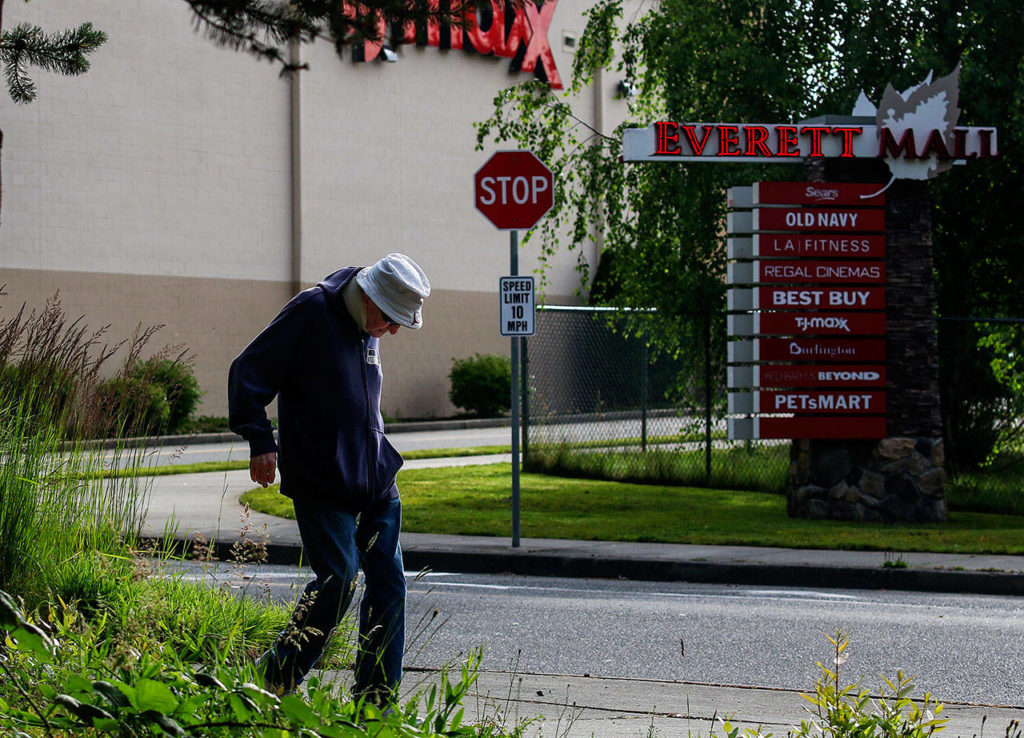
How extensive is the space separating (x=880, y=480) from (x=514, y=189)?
15.2 feet

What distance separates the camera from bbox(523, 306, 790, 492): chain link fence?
55.0 feet

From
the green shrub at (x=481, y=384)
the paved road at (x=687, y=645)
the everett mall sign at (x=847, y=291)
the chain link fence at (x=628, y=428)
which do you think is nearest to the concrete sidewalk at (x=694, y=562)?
the paved road at (x=687, y=645)

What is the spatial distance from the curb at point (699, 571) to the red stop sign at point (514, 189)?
2671 mm

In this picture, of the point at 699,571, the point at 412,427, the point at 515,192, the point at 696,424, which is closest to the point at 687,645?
the point at 699,571

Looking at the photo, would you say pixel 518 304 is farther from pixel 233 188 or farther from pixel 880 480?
pixel 233 188

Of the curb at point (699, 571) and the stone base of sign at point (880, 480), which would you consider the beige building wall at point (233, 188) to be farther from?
the stone base of sign at point (880, 480)

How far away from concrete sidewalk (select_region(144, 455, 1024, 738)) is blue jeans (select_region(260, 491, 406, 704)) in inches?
12.2

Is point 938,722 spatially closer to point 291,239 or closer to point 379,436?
point 379,436

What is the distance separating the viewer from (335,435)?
5.01m

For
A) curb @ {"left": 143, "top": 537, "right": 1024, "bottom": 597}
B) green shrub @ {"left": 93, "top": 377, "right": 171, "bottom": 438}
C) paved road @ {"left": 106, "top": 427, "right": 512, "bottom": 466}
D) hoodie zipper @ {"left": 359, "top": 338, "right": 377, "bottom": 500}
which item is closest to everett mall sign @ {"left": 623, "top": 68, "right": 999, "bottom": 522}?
curb @ {"left": 143, "top": 537, "right": 1024, "bottom": 597}

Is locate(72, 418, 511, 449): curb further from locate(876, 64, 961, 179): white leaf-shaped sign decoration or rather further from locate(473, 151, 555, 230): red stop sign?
locate(876, 64, 961, 179): white leaf-shaped sign decoration

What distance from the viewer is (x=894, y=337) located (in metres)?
13.0

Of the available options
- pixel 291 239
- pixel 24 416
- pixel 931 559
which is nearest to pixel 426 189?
pixel 291 239

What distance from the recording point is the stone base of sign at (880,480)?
1279 centimetres
